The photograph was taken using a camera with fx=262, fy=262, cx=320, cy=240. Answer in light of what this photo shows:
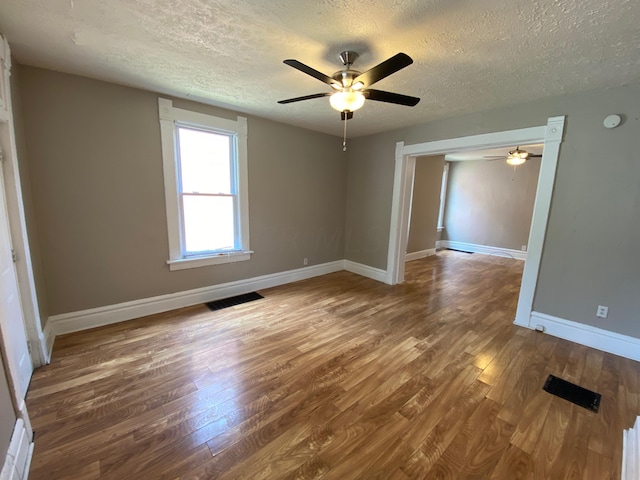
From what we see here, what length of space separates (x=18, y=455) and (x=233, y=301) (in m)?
2.27

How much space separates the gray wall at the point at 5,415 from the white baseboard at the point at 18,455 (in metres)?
0.03

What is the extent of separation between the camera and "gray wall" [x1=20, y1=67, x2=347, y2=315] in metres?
2.38

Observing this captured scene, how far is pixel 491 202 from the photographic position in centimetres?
680

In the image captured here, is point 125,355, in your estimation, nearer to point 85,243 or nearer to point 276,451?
point 85,243

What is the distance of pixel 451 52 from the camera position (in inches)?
74.9

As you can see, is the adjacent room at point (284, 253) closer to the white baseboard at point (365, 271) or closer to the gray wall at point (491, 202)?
the white baseboard at point (365, 271)

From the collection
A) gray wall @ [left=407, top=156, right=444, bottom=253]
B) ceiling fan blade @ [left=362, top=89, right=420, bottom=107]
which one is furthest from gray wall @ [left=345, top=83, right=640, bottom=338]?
gray wall @ [left=407, top=156, right=444, bottom=253]

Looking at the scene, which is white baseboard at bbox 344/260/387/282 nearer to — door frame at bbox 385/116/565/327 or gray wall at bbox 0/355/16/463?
door frame at bbox 385/116/565/327

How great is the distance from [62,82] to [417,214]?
5.97 metres

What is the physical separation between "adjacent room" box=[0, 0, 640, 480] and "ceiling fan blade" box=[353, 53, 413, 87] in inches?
0.5

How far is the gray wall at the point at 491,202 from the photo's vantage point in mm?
6297

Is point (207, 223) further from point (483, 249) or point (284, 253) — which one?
point (483, 249)

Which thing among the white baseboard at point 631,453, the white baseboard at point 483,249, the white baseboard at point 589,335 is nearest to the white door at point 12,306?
the white baseboard at point 631,453

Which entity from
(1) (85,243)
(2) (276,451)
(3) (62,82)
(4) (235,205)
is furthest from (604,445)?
(3) (62,82)
